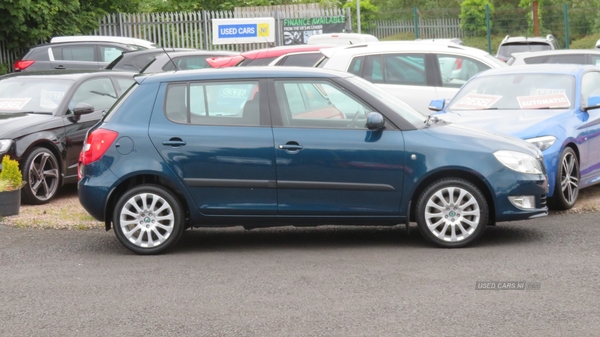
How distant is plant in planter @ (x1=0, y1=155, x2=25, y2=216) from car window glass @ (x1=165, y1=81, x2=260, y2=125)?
2.82 metres

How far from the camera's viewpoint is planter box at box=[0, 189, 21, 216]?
1059 centimetres

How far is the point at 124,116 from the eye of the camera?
8586 millimetres

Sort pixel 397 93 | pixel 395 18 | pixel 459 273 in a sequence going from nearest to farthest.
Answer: pixel 459 273, pixel 397 93, pixel 395 18

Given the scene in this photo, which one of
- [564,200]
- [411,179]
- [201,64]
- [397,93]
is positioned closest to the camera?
[411,179]

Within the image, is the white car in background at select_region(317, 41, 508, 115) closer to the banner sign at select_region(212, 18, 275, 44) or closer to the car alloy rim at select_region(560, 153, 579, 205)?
the car alloy rim at select_region(560, 153, 579, 205)

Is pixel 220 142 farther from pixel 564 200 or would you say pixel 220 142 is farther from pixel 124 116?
pixel 564 200

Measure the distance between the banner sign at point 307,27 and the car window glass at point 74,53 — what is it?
900 centimetres

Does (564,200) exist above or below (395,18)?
below

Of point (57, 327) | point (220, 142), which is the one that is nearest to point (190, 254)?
point (220, 142)

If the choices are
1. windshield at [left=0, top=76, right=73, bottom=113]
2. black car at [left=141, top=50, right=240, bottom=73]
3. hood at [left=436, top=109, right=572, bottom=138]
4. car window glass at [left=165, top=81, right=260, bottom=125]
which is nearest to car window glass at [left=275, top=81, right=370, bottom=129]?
car window glass at [left=165, top=81, right=260, bottom=125]

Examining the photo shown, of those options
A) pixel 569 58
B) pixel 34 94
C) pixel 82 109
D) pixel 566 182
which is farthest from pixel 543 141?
pixel 569 58

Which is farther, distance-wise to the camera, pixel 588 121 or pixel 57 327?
pixel 588 121

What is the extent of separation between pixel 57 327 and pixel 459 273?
293 cm

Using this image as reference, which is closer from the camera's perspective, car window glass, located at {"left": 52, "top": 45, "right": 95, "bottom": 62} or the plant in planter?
the plant in planter
